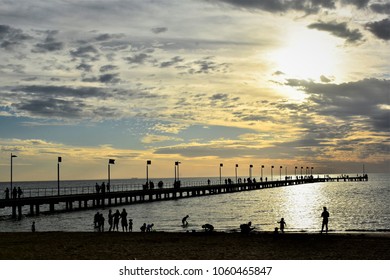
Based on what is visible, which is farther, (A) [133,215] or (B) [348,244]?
(A) [133,215]

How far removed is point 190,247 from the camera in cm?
1912

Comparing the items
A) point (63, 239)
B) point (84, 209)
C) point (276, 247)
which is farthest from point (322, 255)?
point (84, 209)

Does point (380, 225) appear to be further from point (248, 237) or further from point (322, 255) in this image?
point (322, 255)

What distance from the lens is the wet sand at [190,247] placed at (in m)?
16.7

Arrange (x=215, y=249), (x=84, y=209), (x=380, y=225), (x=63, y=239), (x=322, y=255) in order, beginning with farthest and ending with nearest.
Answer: (x=84, y=209)
(x=380, y=225)
(x=63, y=239)
(x=215, y=249)
(x=322, y=255)

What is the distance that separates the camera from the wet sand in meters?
16.7

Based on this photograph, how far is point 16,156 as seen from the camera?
51469 millimetres
